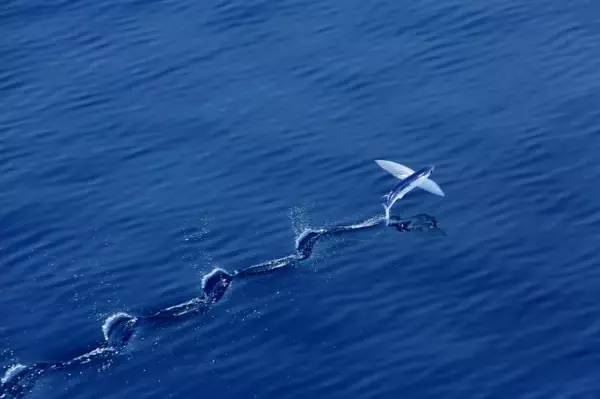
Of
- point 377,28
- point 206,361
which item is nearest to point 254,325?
point 206,361

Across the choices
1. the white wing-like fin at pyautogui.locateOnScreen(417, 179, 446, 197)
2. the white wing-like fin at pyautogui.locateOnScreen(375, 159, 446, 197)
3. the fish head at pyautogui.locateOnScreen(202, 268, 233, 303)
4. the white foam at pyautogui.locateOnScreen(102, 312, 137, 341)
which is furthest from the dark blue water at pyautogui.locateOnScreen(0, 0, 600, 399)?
the white wing-like fin at pyautogui.locateOnScreen(417, 179, 446, 197)

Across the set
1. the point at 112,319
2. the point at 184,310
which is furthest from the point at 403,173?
the point at 112,319

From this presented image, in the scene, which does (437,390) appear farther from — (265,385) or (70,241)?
(70,241)

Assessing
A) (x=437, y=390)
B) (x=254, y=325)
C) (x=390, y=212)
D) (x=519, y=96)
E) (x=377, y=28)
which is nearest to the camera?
(x=437, y=390)

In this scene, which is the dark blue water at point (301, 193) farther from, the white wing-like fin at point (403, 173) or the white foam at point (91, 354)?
the white wing-like fin at point (403, 173)

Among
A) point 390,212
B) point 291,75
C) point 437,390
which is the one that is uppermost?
point 291,75

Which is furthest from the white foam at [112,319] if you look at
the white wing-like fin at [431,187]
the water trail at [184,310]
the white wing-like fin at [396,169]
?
the white wing-like fin at [431,187]
